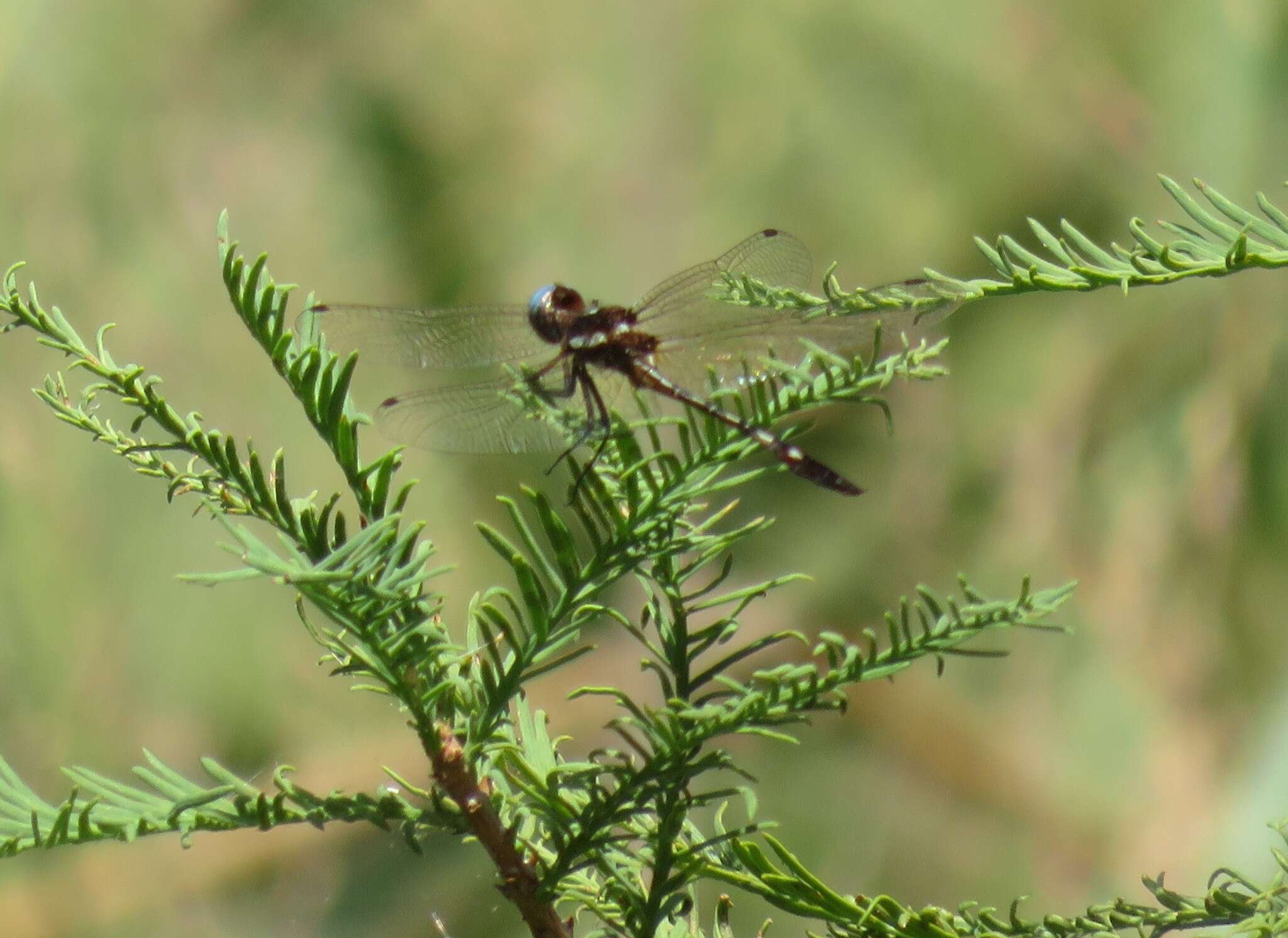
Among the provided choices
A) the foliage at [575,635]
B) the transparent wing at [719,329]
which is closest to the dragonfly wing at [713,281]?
the transparent wing at [719,329]

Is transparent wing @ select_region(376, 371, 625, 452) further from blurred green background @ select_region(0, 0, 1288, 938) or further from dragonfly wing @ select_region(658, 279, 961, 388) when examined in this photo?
blurred green background @ select_region(0, 0, 1288, 938)

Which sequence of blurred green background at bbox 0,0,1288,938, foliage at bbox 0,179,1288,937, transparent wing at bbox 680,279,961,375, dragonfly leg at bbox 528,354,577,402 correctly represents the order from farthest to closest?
blurred green background at bbox 0,0,1288,938 < transparent wing at bbox 680,279,961,375 < dragonfly leg at bbox 528,354,577,402 < foliage at bbox 0,179,1288,937

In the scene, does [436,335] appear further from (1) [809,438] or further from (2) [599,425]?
(1) [809,438]

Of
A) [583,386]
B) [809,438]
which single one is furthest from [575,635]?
[809,438]

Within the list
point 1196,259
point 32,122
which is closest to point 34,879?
point 32,122

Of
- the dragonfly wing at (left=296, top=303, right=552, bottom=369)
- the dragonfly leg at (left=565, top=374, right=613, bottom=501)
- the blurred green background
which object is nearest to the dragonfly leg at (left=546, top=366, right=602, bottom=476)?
the dragonfly leg at (left=565, top=374, right=613, bottom=501)

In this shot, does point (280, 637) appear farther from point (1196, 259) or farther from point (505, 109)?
point (1196, 259)
